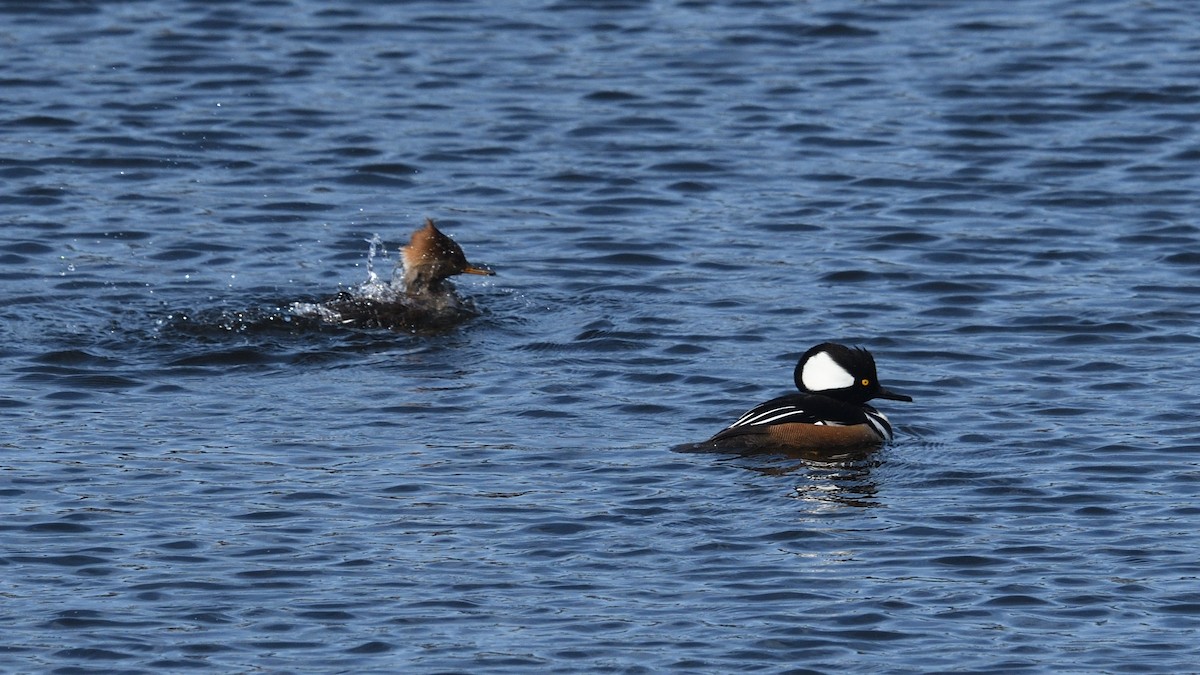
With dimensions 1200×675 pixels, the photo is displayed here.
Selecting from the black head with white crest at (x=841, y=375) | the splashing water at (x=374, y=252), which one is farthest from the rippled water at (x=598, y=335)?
the black head with white crest at (x=841, y=375)

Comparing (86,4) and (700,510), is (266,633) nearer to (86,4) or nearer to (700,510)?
(700,510)

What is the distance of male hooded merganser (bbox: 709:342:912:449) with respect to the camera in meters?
10.9

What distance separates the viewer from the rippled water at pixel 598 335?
340 inches

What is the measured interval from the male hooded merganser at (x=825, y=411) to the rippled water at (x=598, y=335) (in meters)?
0.20

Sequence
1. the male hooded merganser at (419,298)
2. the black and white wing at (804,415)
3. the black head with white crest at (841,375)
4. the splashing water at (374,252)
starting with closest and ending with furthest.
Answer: the black and white wing at (804,415)
the black head with white crest at (841,375)
the male hooded merganser at (419,298)
the splashing water at (374,252)

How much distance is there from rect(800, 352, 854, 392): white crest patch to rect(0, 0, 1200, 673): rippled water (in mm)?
416

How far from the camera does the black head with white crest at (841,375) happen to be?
11.5 m

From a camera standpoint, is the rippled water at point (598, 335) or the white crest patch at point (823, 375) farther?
the white crest patch at point (823, 375)

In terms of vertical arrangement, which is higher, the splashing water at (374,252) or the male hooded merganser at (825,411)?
the splashing water at (374,252)

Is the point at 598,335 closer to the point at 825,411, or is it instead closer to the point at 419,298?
the point at 419,298

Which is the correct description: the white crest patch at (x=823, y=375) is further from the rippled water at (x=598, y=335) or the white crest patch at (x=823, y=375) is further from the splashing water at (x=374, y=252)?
the splashing water at (x=374, y=252)

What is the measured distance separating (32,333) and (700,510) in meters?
5.06

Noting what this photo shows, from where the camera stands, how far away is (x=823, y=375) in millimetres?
11555

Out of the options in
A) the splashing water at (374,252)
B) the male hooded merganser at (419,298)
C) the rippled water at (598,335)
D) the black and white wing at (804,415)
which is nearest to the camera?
the rippled water at (598,335)
